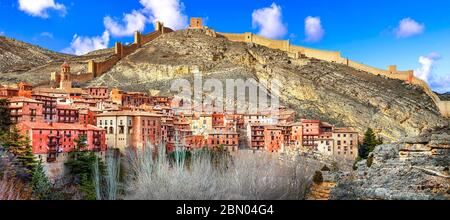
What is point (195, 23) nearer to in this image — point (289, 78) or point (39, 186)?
point (289, 78)

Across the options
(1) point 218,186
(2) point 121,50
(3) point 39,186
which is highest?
(2) point 121,50

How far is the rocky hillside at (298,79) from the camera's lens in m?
41.1

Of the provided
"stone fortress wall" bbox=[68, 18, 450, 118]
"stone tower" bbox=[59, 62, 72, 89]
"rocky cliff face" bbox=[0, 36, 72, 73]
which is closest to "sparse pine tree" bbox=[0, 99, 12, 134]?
"stone tower" bbox=[59, 62, 72, 89]

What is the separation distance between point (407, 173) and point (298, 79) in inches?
1611

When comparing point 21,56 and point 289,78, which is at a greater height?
point 21,56

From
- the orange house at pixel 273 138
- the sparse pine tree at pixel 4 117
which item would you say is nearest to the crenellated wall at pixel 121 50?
the orange house at pixel 273 138

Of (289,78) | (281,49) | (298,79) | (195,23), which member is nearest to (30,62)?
(195,23)

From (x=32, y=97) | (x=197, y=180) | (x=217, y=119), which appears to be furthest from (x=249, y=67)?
(x=197, y=180)

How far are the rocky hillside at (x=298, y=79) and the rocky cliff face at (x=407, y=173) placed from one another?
3038cm

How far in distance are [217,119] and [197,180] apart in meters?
22.1

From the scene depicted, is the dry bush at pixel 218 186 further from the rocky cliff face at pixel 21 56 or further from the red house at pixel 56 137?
the rocky cliff face at pixel 21 56

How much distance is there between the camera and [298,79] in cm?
4666
